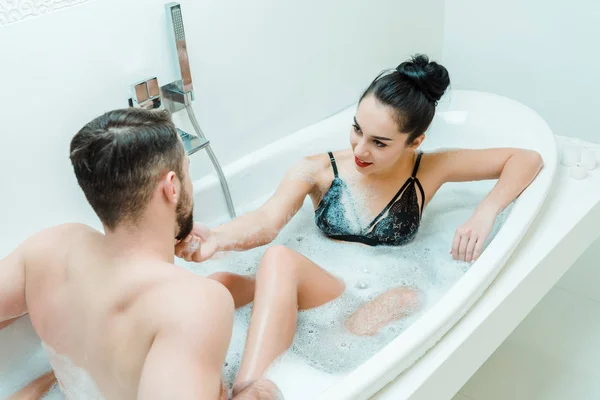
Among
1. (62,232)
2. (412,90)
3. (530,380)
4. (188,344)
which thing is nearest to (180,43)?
(412,90)

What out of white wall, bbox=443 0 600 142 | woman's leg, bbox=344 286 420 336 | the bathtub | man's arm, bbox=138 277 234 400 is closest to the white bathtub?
the bathtub

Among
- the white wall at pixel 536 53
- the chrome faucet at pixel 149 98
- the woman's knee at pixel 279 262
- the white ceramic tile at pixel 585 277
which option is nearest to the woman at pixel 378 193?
the woman's knee at pixel 279 262

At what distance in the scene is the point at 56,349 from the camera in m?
1.27

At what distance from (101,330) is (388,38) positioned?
6.12ft

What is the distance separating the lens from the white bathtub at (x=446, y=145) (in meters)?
1.37

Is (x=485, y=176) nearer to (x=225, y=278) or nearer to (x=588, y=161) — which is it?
(x=588, y=161)

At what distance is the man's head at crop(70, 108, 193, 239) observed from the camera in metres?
1.03

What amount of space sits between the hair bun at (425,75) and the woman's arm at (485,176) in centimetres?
22

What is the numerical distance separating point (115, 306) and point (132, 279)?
0.18 feet

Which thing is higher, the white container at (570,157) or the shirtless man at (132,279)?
the shirtless man at (132,279)

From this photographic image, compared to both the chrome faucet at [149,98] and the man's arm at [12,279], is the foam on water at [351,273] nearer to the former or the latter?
the chrome faucet at [149,98]

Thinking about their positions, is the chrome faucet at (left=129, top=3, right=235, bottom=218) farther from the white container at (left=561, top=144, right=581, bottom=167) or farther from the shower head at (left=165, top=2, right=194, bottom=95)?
the white container at (left=561, top=144, right=581, bottom=167)

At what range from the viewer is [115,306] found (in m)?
1.08

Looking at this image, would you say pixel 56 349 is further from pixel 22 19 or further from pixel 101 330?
pixel 22 19
